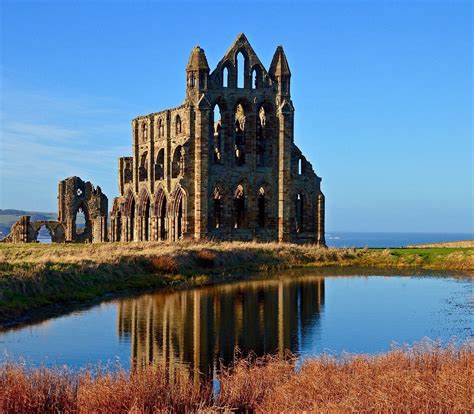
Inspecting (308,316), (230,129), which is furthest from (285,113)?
(308,316)

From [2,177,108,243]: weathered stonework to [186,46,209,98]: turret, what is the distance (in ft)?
58.7

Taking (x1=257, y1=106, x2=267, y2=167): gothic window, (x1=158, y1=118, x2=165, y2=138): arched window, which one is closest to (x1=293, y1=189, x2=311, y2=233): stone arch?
(x1=257, y1=106, x2=267, y2=167): gothic window

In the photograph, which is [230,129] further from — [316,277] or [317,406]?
[317,406]

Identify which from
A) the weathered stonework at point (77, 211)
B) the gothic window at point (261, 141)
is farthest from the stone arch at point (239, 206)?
the weathered stonework at point (77, 211)

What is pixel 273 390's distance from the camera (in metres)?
12.6

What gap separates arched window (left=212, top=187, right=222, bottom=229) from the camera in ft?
188

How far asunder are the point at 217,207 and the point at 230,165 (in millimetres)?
4347

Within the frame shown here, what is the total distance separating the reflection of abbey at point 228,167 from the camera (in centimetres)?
5581

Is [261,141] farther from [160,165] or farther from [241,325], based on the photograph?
[241,325]

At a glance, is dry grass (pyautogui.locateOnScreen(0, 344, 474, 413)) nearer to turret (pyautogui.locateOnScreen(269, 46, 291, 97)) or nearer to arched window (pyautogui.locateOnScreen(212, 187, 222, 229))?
arched window (pyautogui.locateOnScreen(212, 187, 222, 229))

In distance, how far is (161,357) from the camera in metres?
18.4

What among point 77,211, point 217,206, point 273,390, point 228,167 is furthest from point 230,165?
point 273,390

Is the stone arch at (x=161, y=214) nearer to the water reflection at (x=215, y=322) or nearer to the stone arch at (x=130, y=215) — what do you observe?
the stone arch at (x=130, y=215)

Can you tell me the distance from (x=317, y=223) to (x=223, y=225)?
9.36 meters
